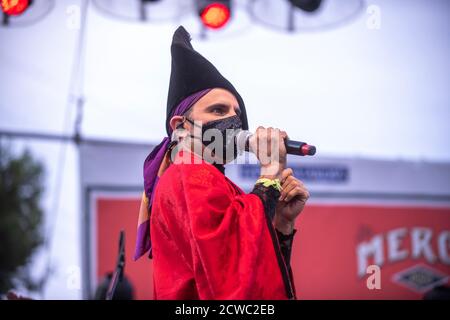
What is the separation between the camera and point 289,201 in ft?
6.75

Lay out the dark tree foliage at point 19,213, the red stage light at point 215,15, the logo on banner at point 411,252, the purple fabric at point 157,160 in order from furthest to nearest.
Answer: the dark tree foliage at point 19,213, the logo on banner at point 411,252, the red stage light at point 215,15, the purple fabric at point 157,160

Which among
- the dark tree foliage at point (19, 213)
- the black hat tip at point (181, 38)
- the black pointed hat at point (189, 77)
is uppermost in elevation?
the black hat tip at point (181, 38)

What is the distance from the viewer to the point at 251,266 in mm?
1620

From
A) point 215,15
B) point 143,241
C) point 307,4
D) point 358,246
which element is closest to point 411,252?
point 358,246

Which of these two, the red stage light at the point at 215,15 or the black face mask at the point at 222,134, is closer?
the black face mask at the point at 222,134

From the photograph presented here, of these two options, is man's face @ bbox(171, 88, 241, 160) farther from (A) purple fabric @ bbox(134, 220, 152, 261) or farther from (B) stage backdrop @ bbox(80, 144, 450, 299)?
(B) stage backdrop @ bbox(80, 144, 450, 299)

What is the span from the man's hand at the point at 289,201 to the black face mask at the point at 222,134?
221 mm

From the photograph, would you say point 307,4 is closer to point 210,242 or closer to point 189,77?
point 189,77

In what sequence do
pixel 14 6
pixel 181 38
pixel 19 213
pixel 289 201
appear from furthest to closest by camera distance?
pixel 19 213 < pixel 14 6 < pixel 181 38 < pixel 289 201

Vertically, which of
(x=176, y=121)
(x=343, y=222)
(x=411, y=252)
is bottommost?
(x=411, y=252)

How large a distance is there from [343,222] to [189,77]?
3320 mm

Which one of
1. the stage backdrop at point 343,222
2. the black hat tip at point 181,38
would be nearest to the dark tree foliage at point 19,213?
the stage backdrop at point 343,222

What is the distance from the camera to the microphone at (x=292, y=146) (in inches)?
71.6

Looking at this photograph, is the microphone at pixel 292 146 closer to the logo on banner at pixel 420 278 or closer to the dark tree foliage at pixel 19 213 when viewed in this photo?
the logo on banner at pixel 420 278
